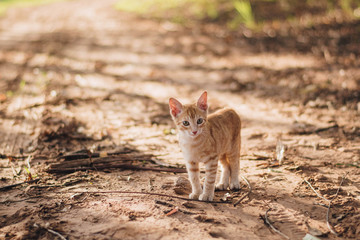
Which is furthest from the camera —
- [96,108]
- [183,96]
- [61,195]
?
[183,96]

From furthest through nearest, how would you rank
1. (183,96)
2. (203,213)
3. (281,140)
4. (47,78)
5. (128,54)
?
1. (128,54)
2. (47,78)
3. (183,96)
4. (281,140)
5. (203,213)

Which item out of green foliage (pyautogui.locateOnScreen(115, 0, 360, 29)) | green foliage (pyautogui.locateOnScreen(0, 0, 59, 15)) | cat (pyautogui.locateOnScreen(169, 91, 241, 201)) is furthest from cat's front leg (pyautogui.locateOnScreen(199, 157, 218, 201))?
green foliage (pyautogui.locateOnScreen(0, 0, 59, 15))

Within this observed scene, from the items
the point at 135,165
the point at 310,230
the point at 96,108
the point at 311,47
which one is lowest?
the point at 310,230

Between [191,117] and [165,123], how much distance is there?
99.0 inches

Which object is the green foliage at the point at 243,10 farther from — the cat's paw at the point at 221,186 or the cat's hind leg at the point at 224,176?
the cat's paw at the point at 221,186

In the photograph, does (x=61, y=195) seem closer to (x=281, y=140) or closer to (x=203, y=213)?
(x=203, y=213)

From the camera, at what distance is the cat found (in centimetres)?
361

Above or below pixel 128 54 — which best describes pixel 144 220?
below

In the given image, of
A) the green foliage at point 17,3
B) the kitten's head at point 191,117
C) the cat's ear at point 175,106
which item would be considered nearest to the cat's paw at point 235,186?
the kitten's head at point 191,117

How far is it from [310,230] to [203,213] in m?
1.04

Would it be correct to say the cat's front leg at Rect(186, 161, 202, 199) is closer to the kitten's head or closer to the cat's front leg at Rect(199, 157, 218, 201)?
the cat's front leg at Rect(199, 157, 218, 201)

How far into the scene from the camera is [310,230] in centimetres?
312

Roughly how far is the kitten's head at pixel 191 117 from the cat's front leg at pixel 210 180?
35 cm

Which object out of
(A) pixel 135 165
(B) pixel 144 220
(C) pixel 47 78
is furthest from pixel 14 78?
(B) pixel 144 220
